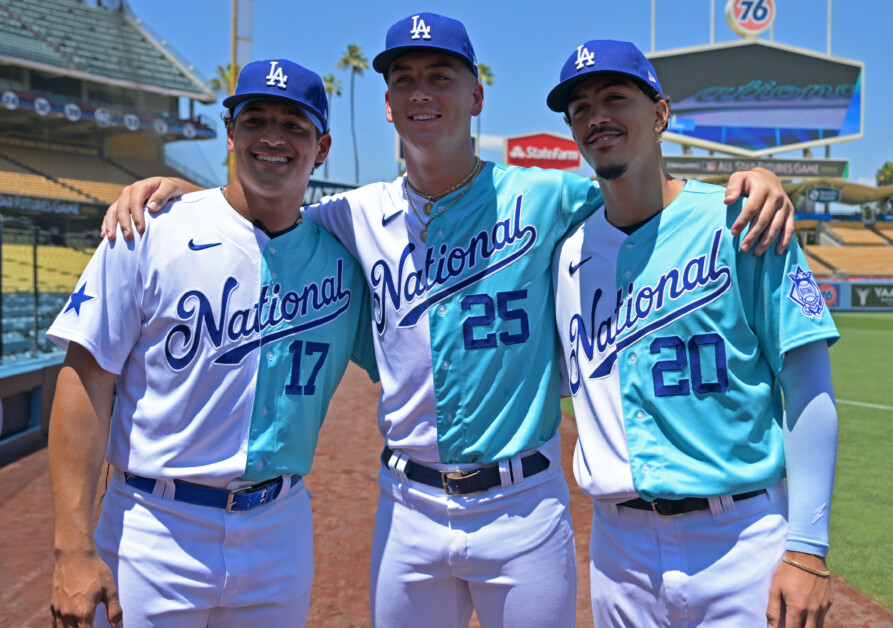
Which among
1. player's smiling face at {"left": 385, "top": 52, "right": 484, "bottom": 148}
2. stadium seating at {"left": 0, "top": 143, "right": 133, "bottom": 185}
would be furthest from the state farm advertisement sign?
player's smiling face at {"left": 385, "top": 52, "right": 484, "bottom": 148}

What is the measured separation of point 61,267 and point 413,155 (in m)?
15.2

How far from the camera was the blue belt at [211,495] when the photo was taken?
2193mm

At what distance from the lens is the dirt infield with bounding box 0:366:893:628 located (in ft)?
12.3

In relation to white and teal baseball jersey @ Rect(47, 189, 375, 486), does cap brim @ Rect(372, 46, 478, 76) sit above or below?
above

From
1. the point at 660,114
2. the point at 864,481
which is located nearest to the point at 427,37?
the point at 660,114

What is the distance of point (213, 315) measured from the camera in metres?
2.27

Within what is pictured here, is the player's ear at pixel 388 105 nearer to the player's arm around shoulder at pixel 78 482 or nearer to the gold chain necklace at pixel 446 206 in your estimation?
the gold chain necklace at pixel 446 206

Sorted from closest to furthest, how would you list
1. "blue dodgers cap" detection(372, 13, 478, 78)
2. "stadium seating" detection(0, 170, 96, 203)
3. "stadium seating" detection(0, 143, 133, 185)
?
1. "blue dodgers cap" detection(372, 13, 478, 78)
2. "stadium seating" detection(0, 170, 96, 203)
3. "stadium seating" detection(0, 143, 133, 185)

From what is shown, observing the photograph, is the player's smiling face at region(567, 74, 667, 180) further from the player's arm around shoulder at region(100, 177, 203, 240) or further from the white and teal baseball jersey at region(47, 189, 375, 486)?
the player's arm around shoulder at region(100, 177, 203, 240)

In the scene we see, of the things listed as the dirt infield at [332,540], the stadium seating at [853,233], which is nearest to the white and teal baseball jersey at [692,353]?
the dirt infield at [332,540]

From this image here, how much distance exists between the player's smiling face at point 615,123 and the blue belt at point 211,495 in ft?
4.71

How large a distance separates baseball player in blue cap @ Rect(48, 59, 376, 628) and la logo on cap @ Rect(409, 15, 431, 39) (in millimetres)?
362

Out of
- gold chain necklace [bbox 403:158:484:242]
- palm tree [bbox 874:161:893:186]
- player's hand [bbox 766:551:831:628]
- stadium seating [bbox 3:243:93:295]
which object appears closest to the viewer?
player's hand [bbox 766:551:831:628]

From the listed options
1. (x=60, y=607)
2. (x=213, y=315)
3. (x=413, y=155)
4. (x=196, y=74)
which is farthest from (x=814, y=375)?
(x=196, y=74)
